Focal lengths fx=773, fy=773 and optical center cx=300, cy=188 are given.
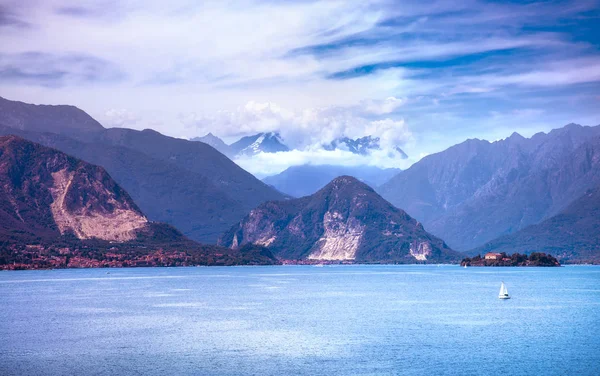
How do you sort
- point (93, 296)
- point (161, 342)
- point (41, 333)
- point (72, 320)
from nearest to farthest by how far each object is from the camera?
point (161, 342), point (41, 333), point (72, 320), point (93, 296)

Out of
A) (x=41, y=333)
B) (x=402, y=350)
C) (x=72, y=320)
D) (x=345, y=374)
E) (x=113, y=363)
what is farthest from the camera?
(x=72, y=320)

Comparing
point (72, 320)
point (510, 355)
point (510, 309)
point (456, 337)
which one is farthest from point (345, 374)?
point (510, 309)

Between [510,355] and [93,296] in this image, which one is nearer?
[510,355]

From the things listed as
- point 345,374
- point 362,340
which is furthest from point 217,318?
point 345,374

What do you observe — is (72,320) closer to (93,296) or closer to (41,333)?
(41,333)

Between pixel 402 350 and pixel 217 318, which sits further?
pixel 217 318

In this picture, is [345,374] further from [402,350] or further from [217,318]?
[217,318]
